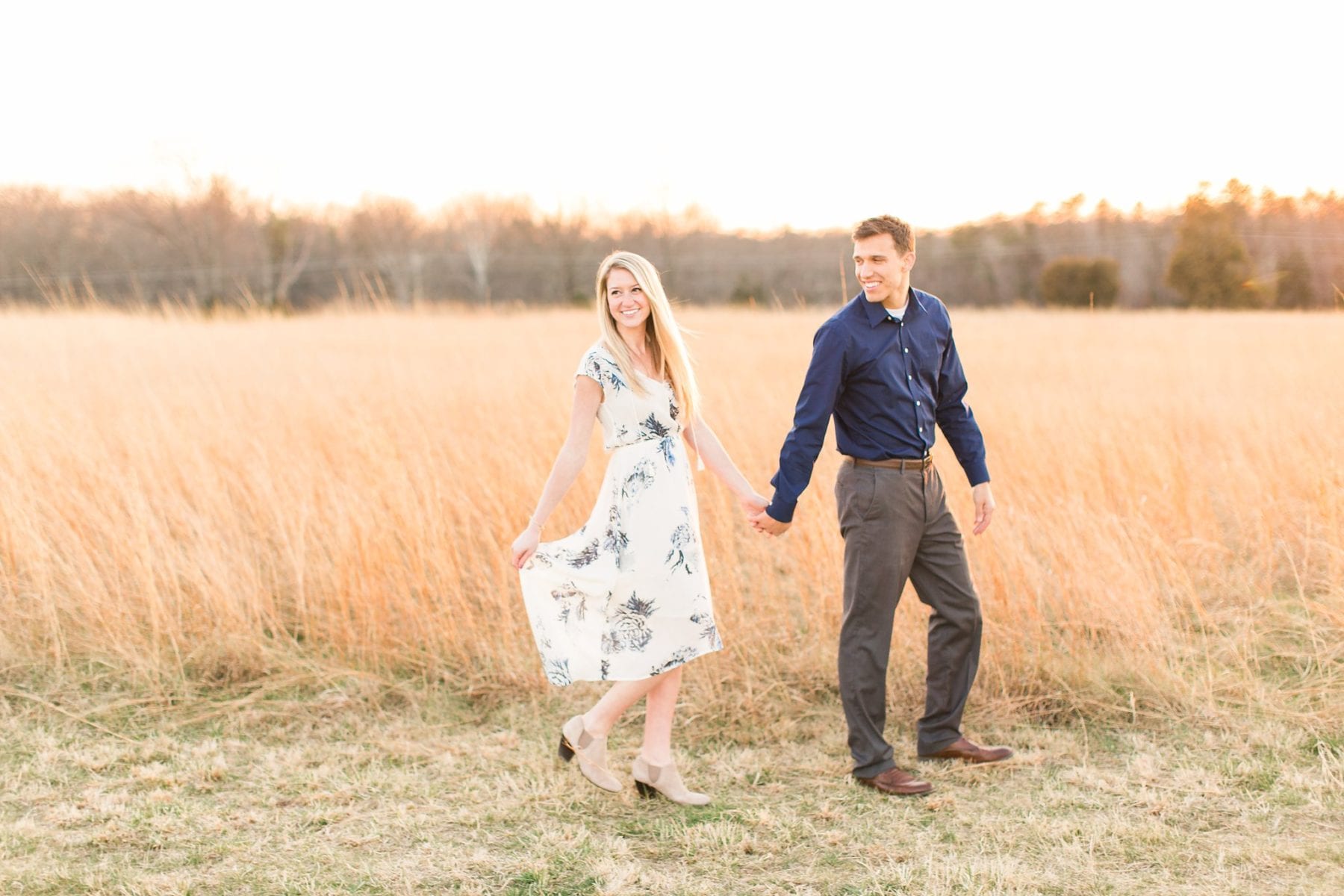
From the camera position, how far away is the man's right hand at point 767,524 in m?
3.24

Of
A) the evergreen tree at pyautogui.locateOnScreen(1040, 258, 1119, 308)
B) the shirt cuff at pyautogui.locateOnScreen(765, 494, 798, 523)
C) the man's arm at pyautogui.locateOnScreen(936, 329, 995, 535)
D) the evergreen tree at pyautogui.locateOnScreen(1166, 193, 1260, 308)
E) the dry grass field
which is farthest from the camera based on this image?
the evergreen tree at pyautogui.locateOnScreen(1040, 258, 1119, 308)

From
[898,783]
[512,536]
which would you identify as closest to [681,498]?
[898,783]

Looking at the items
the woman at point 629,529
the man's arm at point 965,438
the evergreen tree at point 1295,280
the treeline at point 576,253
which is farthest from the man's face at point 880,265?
the evergreen tree at point 1295,280

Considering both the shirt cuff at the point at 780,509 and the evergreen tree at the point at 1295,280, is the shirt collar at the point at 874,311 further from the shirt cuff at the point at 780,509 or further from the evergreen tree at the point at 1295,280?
the evergreen tree at the point at 1295,280

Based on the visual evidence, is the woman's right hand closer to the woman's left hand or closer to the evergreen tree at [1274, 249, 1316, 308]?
the woman's left hand

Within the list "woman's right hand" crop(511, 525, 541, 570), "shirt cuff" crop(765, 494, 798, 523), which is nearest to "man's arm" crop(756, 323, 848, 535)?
"shirt cuff" crop(765, 494, 798, 523)

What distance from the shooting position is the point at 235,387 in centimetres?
841

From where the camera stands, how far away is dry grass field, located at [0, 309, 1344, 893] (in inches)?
118

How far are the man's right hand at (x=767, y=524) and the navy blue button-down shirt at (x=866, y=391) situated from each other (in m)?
0.02

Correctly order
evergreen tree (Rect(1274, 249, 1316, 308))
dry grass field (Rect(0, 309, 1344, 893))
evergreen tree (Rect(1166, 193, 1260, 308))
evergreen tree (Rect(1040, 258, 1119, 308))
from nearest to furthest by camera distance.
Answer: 1. dry grass field (Rect(0, 309, 1344, 893))
2. evergreen tree (Rect(1274, 249, 1316, 308))
3. evergreen tree (Rect(1166, 193, 1260, 308))
4. evergreen tree (Rect(1040, 258, 1119, 308))

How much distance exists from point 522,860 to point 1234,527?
14.4ft

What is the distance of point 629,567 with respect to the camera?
316 cm

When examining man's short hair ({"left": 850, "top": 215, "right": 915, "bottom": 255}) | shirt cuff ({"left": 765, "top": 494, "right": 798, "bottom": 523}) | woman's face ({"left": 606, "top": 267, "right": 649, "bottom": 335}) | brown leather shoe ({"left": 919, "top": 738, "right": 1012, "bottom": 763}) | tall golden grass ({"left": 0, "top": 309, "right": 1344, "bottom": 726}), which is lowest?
brown leather shoe ({"left": 919, "top": 738, "right": 1012, "bottom": 763})

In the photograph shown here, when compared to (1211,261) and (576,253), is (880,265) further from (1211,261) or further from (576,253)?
(576,253)
